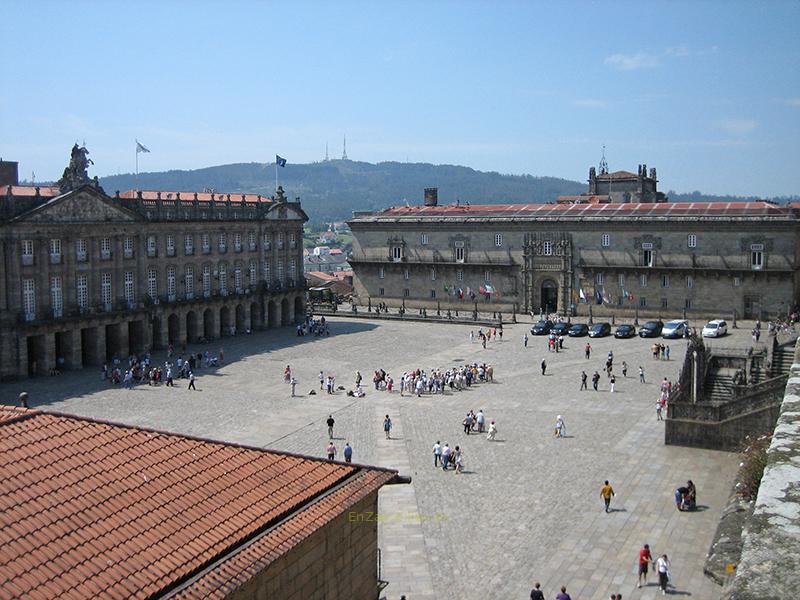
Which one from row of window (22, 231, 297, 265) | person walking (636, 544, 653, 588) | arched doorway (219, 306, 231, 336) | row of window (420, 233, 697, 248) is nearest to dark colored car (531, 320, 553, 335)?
row of window (420, 233, 697, 248)

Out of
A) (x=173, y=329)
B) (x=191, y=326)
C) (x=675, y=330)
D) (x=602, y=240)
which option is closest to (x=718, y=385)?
(x=675, y=330)

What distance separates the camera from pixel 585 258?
72.2 meters

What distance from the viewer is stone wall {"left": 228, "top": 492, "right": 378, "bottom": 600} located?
1183cm

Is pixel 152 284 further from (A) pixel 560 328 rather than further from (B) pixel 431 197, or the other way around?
(B) pixel 431 197

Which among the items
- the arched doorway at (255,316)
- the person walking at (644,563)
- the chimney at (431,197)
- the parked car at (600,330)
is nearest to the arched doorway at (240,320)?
the arched doorway at (255,316)

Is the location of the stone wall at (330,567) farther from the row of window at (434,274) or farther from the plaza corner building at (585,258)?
the row of window at (434,274)

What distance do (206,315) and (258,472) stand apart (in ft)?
174

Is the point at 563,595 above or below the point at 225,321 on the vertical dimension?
below

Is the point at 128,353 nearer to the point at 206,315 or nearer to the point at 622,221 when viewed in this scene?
the point at 206,315

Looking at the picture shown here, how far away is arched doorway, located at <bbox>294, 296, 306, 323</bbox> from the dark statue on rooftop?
2540cm

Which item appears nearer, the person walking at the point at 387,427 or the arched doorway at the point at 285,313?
the person walking at the point at 387,427

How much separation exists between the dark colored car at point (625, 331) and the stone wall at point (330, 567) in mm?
49148

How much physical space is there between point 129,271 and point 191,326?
7744 mm

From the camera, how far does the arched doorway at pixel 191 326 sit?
6362 centimetres
